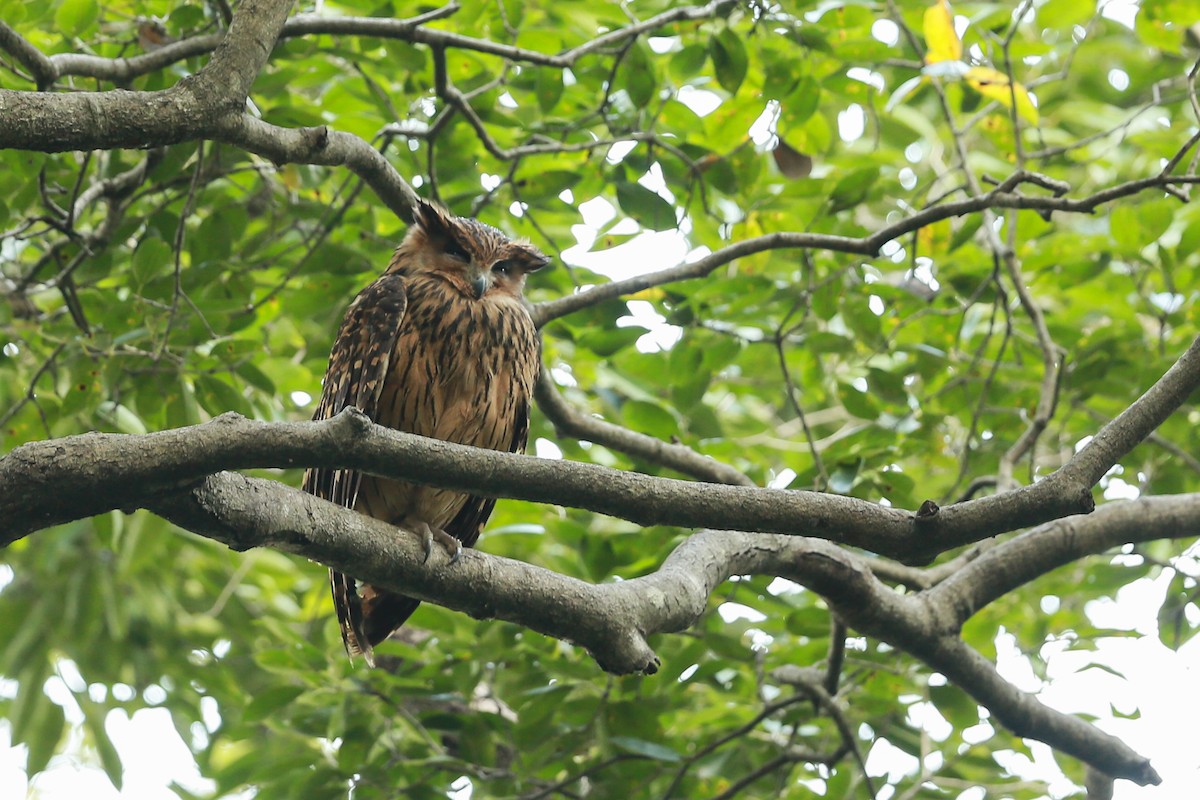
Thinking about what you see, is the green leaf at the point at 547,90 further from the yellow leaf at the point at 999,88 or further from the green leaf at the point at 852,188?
the yellow leaf at the point at 999,88

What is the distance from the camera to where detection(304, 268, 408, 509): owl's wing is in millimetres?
3701

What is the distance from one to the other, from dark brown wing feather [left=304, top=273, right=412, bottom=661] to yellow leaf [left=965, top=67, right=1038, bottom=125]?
85.3 inches

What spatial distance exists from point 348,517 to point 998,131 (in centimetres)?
377

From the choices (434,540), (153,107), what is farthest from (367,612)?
(153,107)

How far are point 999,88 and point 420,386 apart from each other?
2398mm

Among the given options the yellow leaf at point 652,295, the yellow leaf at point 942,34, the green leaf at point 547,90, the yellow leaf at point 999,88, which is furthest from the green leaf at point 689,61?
the yellow leaf at point 999,88

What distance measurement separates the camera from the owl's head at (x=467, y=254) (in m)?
4.20

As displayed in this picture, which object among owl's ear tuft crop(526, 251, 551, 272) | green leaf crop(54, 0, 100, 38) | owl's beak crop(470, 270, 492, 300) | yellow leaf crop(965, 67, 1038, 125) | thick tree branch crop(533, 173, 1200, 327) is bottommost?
thick tree branch crop(533, 173, 1200, 327)

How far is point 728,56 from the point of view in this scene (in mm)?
3861

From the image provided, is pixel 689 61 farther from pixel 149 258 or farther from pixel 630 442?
pixel 149 258

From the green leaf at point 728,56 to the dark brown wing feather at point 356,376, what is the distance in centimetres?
128

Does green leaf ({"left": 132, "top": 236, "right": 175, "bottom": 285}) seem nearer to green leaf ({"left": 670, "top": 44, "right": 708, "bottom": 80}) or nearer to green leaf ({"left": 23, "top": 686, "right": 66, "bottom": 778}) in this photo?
green leaf ({"left": 670, "top": 44, "right": 708, "bottom": 80})

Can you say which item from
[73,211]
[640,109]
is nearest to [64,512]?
[73,211]

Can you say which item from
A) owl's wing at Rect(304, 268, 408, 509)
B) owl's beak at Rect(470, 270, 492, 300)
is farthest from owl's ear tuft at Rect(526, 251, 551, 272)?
owl's wing at Rect(304, 268, 408, 509)
